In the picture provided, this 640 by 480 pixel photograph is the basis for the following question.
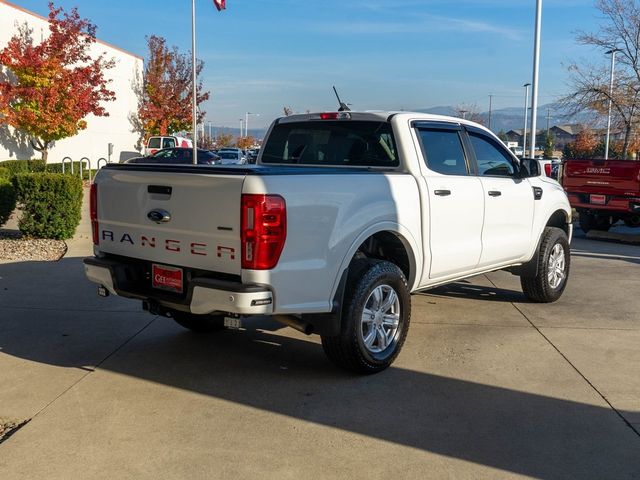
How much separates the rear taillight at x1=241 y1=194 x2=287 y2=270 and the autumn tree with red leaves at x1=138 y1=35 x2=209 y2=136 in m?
36.9

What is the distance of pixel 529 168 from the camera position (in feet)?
22.4

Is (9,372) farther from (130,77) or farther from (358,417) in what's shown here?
(130,77)

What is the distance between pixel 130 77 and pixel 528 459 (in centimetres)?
3840

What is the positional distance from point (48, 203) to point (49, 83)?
624 inches

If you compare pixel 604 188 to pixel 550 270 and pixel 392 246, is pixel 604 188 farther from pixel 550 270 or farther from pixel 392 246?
pixel 392 246

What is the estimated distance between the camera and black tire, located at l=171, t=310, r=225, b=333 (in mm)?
5805

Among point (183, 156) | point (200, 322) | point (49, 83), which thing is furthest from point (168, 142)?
point (200, 322)

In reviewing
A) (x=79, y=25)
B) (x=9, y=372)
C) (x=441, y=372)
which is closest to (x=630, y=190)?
(x=441, y=372)

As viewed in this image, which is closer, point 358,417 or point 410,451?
point 410,451

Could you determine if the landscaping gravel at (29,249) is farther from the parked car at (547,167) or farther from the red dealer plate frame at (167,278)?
the parked car at (547,167)

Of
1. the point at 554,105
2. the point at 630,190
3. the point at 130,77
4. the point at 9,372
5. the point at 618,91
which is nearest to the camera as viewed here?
the point at 9,372

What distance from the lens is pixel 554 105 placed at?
24672 millimetres

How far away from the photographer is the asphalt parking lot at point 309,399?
366 centimetres

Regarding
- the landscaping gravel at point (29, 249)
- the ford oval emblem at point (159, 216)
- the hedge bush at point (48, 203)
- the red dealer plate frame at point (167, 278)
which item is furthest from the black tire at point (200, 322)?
the hedge bush at point (48, 203)
